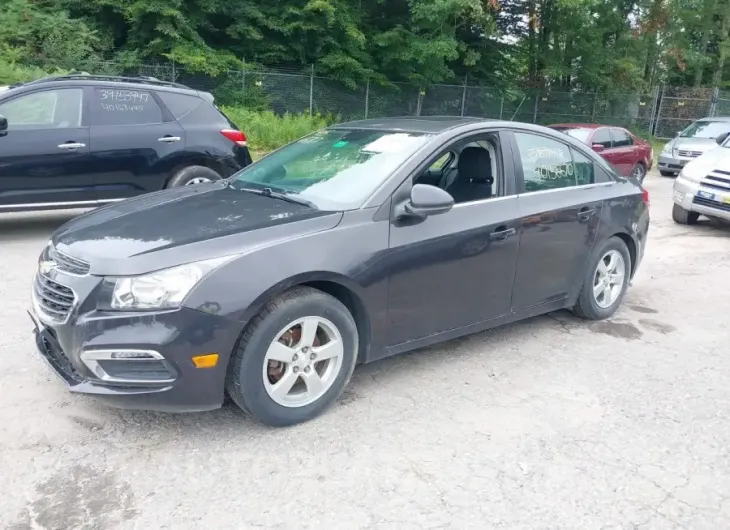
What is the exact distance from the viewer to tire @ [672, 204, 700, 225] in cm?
1026

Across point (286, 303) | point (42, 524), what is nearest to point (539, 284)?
point (286, 303)

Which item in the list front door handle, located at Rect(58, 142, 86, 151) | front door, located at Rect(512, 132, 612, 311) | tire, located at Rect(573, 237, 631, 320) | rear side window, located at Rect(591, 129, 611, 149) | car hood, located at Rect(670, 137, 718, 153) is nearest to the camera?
front door, located at Rect(512, 132, 612, 311)

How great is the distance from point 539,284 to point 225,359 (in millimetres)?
2453

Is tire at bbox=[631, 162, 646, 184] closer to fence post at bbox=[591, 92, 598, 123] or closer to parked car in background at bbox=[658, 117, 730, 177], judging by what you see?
parked car in background at bbox=[658, 117, 730, 177]

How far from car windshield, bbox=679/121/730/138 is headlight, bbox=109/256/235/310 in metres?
18.4

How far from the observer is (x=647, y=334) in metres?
5.20

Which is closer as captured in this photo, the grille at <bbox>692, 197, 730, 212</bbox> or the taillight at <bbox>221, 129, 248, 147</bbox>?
the taillight at <bbox>221, 129, 248, 147</bbox>

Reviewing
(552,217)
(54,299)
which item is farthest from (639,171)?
(54,299)

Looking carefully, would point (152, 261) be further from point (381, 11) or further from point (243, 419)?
point (381, 11)

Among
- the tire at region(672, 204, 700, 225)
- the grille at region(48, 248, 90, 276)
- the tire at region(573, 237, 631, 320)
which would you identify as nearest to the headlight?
the grille at region(48, 248, 90, 276)

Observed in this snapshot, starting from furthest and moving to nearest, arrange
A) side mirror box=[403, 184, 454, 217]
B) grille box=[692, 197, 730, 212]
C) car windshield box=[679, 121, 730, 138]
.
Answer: car windshield box=[679, 121, 730, 138] < grille box=[692, 197, 730, 212] < side mirror box=[403, 184, 454, 217]

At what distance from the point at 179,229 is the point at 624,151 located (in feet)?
44.8

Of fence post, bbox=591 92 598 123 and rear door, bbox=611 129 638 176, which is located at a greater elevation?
fence post, bbox=591 92 598 123

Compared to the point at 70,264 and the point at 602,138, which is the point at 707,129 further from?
the point at 70,264
